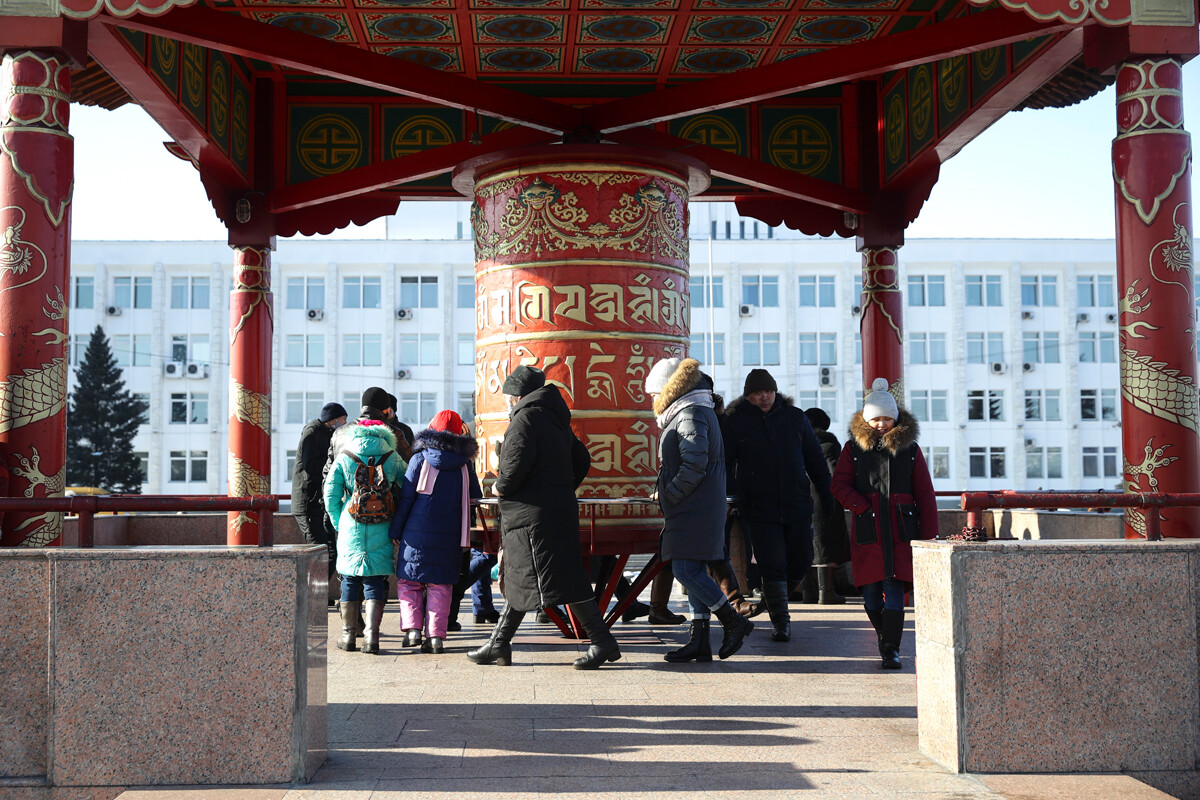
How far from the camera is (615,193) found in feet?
27.5

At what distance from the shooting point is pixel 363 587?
8070mm

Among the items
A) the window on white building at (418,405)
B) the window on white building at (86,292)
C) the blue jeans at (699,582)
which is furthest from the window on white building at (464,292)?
the blue jeans at (699,582)

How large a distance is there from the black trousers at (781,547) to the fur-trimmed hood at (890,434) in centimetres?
141

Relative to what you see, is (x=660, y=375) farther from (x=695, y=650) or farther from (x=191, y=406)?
(x=191, y=406)

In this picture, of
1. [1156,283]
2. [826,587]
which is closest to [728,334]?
[826,587]

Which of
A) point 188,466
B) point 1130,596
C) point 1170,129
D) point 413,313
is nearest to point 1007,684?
point 1130,596

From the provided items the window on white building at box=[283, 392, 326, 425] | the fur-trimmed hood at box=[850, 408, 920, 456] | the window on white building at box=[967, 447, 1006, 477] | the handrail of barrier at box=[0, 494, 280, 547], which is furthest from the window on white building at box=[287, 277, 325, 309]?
the handrail of barrier at box=[0, 494, 280, 547]

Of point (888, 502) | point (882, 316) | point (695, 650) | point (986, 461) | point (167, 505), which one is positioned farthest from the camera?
point (986, 461)

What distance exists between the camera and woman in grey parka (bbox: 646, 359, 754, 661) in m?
6.97

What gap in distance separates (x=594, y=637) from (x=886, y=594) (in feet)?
5.55

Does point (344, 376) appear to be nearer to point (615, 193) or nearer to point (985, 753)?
point (615, 193)

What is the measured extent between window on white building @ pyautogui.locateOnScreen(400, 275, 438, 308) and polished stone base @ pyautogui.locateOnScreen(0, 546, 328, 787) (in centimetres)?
3828

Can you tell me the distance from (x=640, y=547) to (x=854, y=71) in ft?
11.3

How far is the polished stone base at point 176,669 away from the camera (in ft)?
14.6
